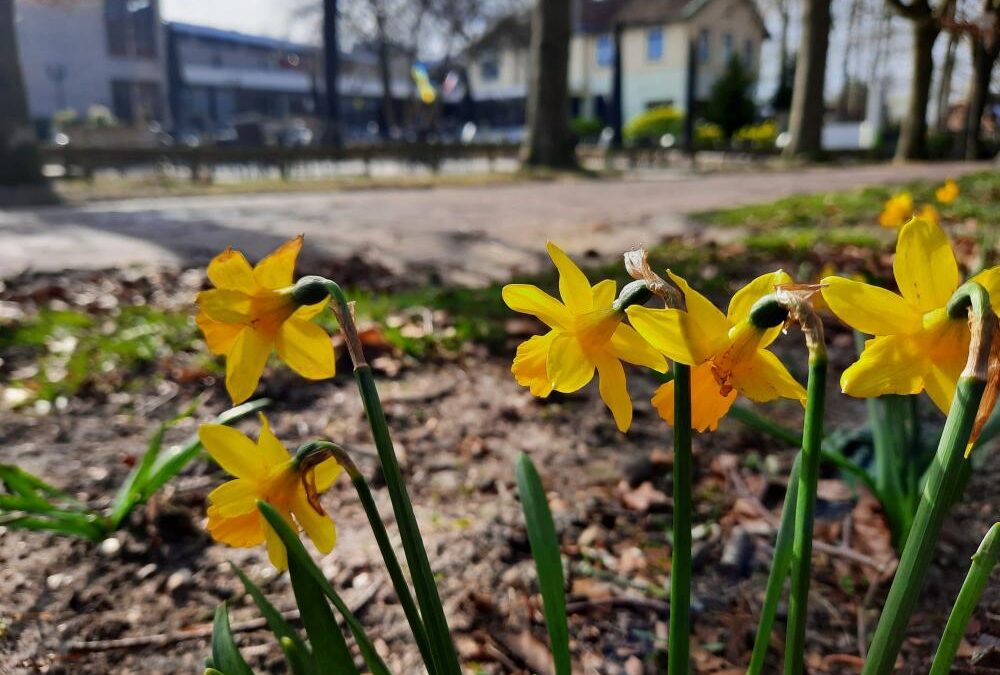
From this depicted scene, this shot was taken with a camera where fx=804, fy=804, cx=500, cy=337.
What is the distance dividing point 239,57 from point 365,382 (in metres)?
54.5

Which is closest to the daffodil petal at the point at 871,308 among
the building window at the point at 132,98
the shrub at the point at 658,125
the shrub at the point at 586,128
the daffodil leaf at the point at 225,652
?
the daffodil leaf at the point at 225,652

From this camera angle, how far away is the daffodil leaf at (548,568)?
96cm

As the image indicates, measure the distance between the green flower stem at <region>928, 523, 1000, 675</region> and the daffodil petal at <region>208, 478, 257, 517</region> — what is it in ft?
2.02

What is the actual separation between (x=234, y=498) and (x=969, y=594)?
644 mm

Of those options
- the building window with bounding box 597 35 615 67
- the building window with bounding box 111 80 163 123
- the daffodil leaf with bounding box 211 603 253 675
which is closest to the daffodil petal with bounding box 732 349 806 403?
the daffodil leaf with bounding box 211 603 253 675

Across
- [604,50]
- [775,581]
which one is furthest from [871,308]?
[604,50]

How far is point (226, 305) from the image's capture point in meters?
0.70

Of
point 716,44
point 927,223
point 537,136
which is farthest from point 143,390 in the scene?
point 716,44

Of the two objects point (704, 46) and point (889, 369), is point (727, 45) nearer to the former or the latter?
point (704, 46)

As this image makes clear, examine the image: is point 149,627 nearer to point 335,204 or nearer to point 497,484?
point 497,484

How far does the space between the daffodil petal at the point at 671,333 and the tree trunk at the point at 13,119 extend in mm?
12316

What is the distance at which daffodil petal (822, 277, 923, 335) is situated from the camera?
0.60m

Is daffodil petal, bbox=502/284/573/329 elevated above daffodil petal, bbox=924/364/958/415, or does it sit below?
above

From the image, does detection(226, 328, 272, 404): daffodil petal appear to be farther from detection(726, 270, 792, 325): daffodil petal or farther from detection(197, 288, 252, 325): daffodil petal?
detection(726, 270, 792, 325): daffodil petal
